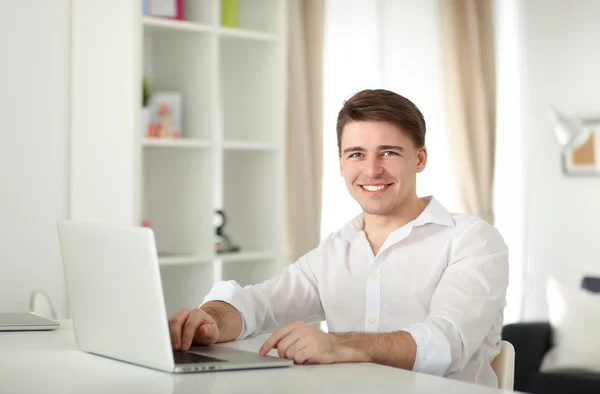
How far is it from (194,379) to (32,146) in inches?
103

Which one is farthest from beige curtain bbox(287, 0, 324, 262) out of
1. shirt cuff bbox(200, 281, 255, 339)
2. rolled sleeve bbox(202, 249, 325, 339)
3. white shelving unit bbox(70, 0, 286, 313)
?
shirt cuff bbox(200, 281, 255, 339)

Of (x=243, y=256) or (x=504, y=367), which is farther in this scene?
(x=243, y=256)

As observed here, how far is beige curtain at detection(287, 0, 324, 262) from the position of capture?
4.95 metres

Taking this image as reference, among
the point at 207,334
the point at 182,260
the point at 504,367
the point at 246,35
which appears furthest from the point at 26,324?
the point at 246,35

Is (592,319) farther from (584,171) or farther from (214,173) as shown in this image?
(214,173)

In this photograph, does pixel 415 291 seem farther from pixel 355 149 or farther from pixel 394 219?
pixel 355 149

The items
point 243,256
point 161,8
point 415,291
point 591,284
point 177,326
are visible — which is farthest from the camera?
point 591,284

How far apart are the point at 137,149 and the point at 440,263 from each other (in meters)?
1.77

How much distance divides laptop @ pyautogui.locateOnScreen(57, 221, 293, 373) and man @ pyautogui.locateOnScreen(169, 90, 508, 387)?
0.19 meters

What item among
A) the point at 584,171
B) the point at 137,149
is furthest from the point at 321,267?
the point at 584,171

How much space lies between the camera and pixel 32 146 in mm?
4027

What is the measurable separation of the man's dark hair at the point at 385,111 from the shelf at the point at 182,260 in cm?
172

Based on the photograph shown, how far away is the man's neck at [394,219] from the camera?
8.43 ft

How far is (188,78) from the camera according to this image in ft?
14.1
